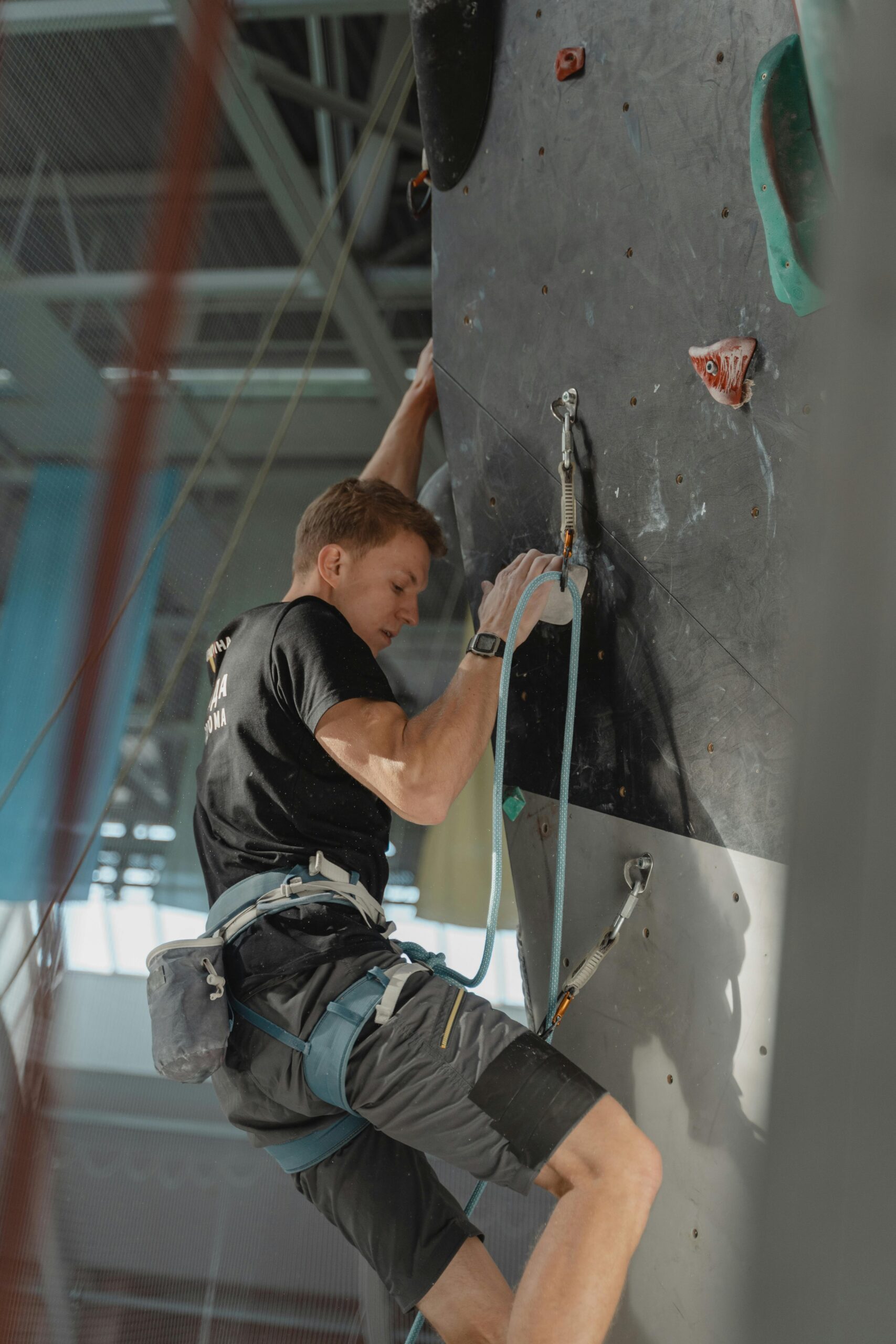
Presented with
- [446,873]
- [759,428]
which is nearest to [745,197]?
[759,428]

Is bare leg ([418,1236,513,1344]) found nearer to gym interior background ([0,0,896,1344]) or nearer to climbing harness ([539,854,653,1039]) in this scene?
gym interior background ([0,0,896,1344])

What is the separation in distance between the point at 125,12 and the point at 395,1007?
3683 mm

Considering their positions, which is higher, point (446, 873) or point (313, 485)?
point (313, 485)

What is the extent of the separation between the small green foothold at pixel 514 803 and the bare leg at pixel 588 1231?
0.59 m

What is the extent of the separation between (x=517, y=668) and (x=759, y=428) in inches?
24.3

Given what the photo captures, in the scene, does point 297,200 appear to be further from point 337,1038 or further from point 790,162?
point 337,1038

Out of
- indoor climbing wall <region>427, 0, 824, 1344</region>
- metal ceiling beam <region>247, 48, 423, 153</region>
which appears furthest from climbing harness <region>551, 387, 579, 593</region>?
metal ceiling beam <region>247, 48, 423, 153</region>

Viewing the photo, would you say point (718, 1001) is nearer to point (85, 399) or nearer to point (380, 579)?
point (380, 579)

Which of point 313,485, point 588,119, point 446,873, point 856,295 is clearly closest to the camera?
point 856,295

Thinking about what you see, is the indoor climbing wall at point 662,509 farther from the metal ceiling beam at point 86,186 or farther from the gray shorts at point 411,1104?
the metal ceiling beam at point 86,186

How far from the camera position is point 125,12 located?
11.7 ft

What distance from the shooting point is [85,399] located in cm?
258

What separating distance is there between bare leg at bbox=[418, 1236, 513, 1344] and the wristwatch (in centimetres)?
75

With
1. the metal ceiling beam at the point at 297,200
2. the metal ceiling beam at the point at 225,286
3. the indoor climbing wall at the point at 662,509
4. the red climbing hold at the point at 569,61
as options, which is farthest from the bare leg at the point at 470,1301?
the metal ceiling beam at the point at 297,200
